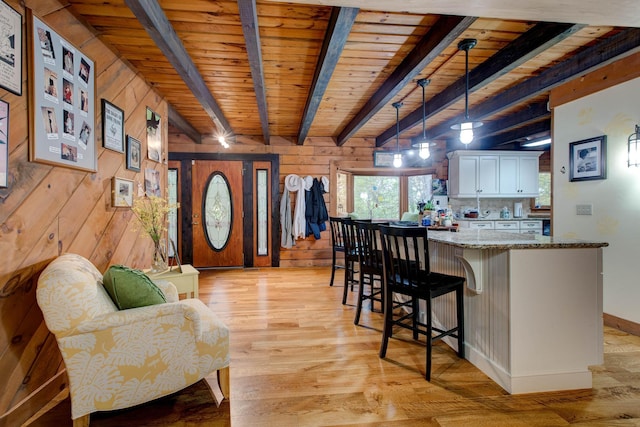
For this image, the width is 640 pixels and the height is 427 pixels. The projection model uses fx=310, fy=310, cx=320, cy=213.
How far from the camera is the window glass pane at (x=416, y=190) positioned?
597 centimetres

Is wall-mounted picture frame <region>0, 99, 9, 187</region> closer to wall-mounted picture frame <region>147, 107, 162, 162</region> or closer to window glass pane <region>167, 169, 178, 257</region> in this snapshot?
wall-mounted picture frame <region>147, 107, 162, 162</region>

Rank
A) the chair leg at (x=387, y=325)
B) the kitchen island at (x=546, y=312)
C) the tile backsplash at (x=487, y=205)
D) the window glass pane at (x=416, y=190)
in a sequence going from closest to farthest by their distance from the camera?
the kitchen island at (x=546, y=312), the chair leg at (x=387, y=325), the tile backsplash at (x=487, y=205), the window glass pane at (x=416, y=190)

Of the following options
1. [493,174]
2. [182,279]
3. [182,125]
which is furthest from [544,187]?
[182,279]

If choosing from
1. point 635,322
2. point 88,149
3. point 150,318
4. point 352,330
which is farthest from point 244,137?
point 635,322

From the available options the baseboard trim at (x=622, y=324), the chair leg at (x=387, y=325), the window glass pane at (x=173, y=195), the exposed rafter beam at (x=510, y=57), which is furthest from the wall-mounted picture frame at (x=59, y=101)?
the baseboard trim at (x=622, y=324)

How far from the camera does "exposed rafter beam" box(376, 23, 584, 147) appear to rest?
6.95 ft

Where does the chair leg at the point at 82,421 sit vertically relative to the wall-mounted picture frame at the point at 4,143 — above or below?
below

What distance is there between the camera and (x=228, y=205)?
5387 mm

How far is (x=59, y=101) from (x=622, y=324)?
4.54m

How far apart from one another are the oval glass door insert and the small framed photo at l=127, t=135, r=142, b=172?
2.44 metres

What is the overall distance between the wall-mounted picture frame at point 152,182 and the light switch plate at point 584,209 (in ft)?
14.1

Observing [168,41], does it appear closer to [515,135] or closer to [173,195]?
[173,195]

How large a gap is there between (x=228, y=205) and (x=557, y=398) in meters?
4.81

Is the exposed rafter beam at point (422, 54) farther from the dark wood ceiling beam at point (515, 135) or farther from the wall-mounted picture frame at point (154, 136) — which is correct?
the dark wood ceiling beam at point (515, 135)
